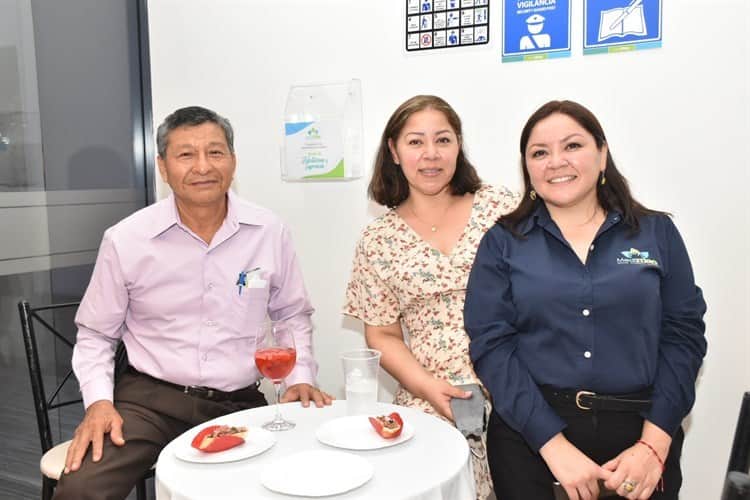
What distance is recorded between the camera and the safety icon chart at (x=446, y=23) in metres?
2.50

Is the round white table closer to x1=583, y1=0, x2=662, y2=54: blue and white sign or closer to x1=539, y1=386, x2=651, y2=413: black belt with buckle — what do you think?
x1=539, y1=386, x2=651, y2=413: black belt with buckle

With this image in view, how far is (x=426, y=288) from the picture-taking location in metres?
2.03

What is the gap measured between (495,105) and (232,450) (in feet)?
5.50

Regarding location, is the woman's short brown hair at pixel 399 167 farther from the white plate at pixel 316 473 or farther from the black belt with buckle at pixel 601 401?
the white plate at pixel 316 473

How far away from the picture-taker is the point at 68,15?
2.85 meters

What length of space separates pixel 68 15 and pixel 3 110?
60cm

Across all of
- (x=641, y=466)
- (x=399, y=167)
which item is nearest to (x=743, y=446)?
Result: (x=641, y=466)

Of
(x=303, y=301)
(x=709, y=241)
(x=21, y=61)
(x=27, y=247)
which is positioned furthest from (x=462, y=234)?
(x=21, y=61)

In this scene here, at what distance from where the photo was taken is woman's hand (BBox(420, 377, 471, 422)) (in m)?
1.86

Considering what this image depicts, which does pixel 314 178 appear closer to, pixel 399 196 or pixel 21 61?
pixel 399 196

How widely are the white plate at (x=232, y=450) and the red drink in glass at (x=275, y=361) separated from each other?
14 cm

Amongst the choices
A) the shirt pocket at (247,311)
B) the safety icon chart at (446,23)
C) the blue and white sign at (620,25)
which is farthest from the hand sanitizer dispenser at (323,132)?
the blue and white sign at (620,25)

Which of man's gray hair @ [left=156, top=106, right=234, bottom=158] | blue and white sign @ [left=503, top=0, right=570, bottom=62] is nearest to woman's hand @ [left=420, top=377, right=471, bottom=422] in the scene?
man's gray hair @ [left=156, top=106, right=234, bottom=158]

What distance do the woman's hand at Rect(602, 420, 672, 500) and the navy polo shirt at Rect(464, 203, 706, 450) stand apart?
0.14 feet
